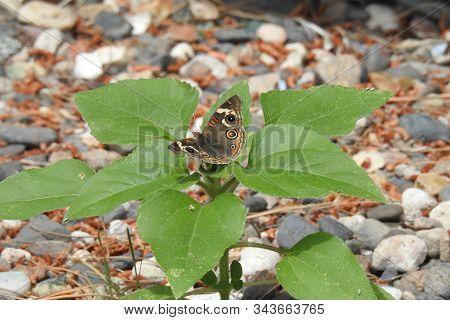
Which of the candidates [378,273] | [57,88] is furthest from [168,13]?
[378,273]

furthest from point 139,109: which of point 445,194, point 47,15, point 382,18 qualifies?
point 382,18

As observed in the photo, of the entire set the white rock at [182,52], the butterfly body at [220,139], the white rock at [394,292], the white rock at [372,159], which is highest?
the butterfly body at [220,139]

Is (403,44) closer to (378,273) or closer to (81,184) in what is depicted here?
(378,273)

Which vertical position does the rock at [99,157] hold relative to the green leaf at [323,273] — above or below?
below

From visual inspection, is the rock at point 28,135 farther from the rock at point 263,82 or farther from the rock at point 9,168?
the rock at point 263,82

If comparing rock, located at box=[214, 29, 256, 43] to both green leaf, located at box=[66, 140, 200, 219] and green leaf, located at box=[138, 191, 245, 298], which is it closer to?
green leaf, located at box=[66, 140, 200, 219]

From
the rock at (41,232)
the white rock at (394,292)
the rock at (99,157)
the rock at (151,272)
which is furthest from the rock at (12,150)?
the white rock at (394,292)
